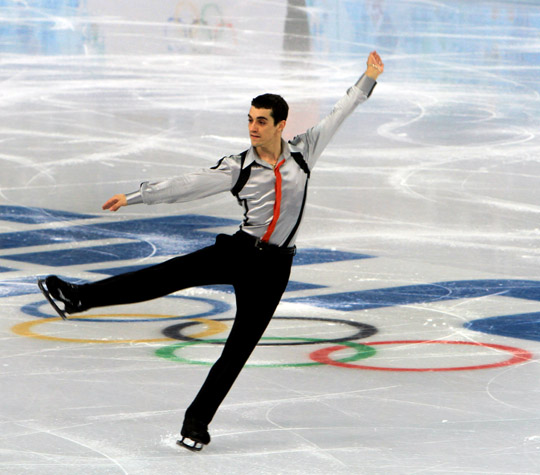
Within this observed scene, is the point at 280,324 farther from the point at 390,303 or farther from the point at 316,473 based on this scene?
the point at 316,473

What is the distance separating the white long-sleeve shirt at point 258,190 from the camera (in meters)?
5.24

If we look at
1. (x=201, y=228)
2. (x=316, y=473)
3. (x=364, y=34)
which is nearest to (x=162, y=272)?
(x=316, y=473)

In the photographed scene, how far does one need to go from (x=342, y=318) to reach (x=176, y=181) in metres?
3.04

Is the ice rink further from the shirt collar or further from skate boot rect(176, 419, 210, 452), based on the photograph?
the shirt collar

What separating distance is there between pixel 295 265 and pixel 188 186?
14.8 feet

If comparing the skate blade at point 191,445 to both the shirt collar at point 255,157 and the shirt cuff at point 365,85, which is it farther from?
the shirt cuff at point 365,85

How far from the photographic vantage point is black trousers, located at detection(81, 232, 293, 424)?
17.5ft

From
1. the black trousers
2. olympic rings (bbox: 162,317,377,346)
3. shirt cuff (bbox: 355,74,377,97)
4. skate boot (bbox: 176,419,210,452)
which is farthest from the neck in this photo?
olympic rings (bbox: 162,317,377,346)

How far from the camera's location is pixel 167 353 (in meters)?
7.08

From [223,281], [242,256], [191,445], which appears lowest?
[191,445]

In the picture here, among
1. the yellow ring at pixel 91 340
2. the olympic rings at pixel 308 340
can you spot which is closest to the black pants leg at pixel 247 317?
the olympic rings at pixel 308 340

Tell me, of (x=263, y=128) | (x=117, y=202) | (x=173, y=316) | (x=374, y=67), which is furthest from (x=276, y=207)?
(x=173, y=316)

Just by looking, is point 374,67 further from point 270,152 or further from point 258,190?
point 258,190

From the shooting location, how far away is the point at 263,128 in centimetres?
527
